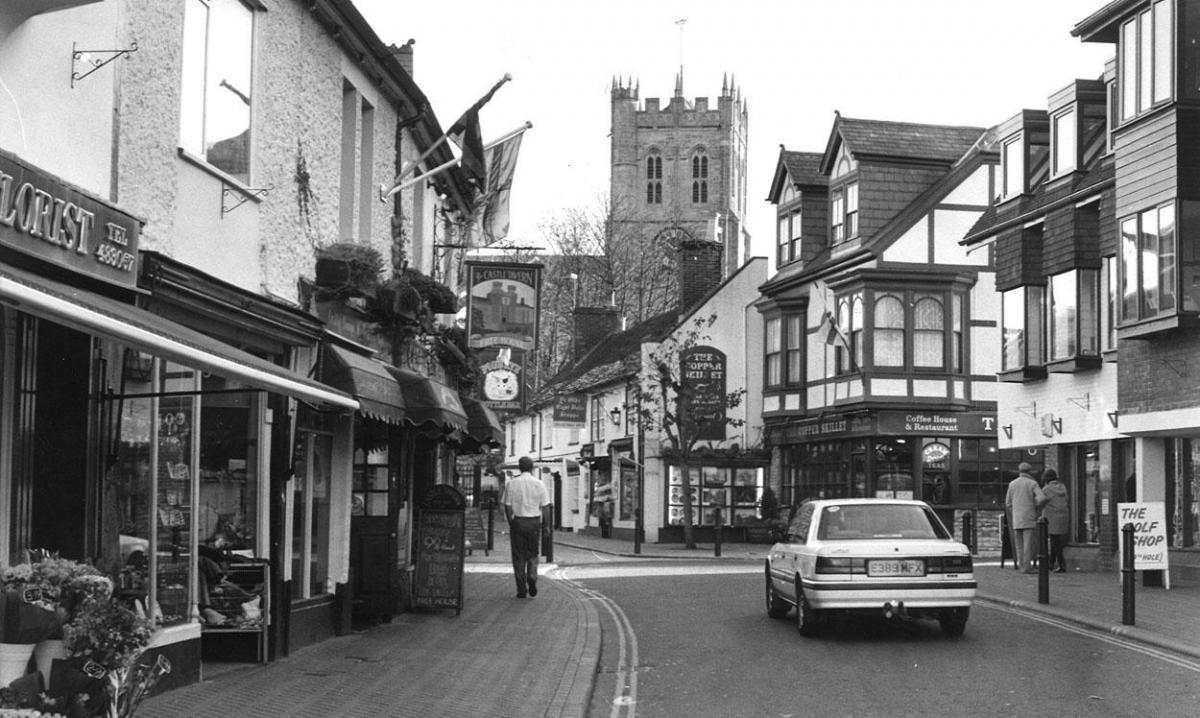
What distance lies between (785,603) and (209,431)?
24.9 ft

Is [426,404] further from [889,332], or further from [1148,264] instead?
[889,332]

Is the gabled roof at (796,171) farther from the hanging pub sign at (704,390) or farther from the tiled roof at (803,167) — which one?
the hanging pub sign at (704,390)

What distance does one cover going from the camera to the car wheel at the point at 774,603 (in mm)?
17083

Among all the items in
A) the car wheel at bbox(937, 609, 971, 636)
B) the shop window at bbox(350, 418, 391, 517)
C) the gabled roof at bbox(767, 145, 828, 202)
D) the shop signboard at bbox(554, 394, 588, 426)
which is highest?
the gabled roof at bbox(767, 145, 828, 202)

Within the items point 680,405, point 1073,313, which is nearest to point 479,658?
point 1073,313

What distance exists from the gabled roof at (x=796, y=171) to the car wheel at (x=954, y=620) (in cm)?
2764

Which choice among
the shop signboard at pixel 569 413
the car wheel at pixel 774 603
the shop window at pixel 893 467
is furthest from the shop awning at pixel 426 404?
the shop signboard at pixel 569 413

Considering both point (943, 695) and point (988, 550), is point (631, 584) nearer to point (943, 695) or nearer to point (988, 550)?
point (943, 695)

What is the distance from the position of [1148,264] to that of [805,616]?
1046 centimetres

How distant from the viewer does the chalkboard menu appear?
1727cm

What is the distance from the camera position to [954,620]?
1501 centimetres

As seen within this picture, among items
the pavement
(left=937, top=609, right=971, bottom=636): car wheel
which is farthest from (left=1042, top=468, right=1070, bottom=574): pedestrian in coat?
(left=937, top=609, right=971, bottom=636): car wheel

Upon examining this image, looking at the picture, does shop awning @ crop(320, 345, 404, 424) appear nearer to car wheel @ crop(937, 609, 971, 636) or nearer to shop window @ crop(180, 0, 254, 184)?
shop window @ crop(180, 0, 254, 184)

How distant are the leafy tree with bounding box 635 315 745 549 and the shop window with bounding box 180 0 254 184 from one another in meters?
28.7
